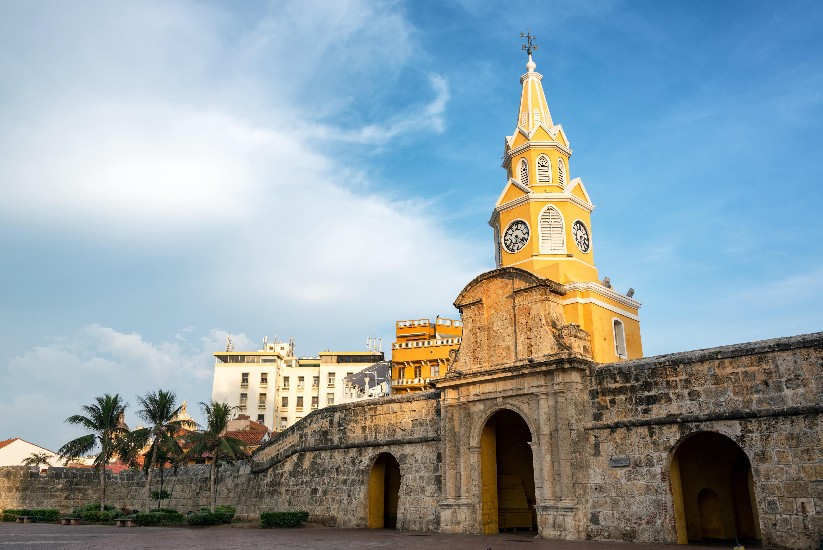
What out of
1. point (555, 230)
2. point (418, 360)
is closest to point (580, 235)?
point (555, 230)

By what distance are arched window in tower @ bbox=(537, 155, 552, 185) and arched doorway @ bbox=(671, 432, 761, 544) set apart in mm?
13794

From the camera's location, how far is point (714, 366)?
16.4 meters

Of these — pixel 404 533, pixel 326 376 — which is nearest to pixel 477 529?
pixel 404 533

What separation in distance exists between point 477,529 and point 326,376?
51.5 metres

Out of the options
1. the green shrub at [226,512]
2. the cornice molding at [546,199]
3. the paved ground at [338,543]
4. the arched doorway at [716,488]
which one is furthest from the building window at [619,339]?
the green shrub at [226,512]

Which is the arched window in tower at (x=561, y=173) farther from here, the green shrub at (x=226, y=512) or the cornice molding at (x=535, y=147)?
the green shrub at (x=226, y=512)

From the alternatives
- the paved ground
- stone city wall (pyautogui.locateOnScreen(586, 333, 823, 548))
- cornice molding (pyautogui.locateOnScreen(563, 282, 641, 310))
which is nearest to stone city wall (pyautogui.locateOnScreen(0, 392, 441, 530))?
the paved ground

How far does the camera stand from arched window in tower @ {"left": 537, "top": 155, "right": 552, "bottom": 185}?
95.0 ft

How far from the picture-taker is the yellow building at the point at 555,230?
25.9m

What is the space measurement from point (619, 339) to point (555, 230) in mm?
5368

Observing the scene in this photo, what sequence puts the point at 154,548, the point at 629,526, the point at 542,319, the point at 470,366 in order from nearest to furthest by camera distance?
1. the point at 154,548
2. the point at 629,526
3. the point at 542,319
4. the point at 470,366

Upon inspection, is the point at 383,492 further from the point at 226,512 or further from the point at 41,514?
the point at 41,514

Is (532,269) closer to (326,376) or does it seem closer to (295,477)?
(295,477)

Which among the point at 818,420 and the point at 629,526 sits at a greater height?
the point at 818,420
